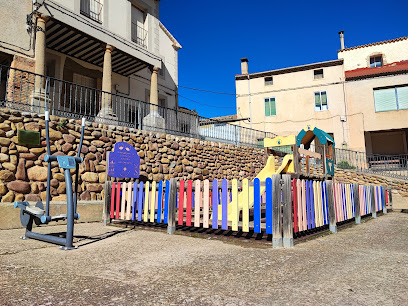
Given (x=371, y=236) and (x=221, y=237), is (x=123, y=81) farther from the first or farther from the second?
(x=371, y=236)

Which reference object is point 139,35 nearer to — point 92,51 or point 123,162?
point 92,51

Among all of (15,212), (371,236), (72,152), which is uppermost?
(72,152)

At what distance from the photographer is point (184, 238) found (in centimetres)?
481

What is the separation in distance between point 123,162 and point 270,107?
18.4 m

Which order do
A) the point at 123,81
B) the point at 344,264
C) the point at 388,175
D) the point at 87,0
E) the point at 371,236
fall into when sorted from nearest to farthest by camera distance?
the point at 344,264 → the point at 371,236 → the point at 87,0 → the point at 123,81 → the point at 388,175

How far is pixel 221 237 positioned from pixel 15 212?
4.11 metres

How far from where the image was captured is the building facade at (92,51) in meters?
9.87

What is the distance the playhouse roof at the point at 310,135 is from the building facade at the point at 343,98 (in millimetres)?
11100

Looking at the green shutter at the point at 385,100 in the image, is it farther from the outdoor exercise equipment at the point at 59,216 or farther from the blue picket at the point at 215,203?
the outdoor exercise equipment at the point at 59,216

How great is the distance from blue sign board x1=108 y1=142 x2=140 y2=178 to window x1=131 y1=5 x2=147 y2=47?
904 centimetres

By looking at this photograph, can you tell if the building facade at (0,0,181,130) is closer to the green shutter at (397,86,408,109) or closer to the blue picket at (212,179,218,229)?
the blue picket at (212,179,218,229)

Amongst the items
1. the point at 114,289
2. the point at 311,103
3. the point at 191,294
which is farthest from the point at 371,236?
the point at 311,103

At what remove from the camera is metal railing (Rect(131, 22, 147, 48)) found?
14.9m

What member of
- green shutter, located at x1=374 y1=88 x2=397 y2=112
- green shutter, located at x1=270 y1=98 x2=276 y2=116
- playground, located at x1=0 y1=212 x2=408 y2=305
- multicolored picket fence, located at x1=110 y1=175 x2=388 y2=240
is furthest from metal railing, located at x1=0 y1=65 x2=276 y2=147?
green shutter, located at x1=374 y1=88 x2=397 y2=112
